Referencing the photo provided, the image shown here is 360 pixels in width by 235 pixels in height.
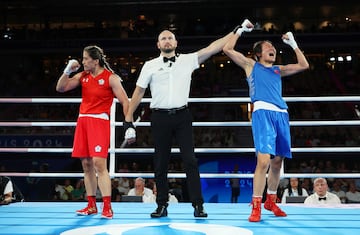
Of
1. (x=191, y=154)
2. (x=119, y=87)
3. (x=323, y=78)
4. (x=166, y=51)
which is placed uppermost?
(x=323, y=78)

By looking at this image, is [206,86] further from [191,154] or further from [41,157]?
[191,154]

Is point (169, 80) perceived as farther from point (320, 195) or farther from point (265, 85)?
point (320, 195)

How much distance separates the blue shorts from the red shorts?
1106mm

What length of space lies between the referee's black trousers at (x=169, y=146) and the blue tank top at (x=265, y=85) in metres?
0.52

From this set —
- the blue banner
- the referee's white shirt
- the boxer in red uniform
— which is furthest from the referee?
the blue banner

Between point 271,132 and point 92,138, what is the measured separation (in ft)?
4.26

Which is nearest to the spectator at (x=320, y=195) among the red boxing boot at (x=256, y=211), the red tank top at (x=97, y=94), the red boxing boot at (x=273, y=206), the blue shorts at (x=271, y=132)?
the red boxing boot at (x=273, y=206)

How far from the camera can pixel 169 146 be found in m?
3.38

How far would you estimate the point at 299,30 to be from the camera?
598 inches

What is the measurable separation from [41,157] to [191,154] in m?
7.98

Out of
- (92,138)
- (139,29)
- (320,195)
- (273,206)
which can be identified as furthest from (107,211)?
(139,29)

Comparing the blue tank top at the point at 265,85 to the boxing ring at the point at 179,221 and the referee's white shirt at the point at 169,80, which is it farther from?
the boxing ring at the point at 179,221

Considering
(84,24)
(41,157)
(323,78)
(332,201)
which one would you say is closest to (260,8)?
(323,78)

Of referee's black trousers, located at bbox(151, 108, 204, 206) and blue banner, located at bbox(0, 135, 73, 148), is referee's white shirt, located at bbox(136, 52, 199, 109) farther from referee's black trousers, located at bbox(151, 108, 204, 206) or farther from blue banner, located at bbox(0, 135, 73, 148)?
blue banner, located at bbox(0, 135, 73, 148)
